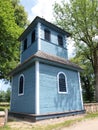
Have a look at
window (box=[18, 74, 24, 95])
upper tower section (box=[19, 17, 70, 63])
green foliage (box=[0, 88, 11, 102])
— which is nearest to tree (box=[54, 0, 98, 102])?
upper tower section (box=[19, 17, 70, 63])

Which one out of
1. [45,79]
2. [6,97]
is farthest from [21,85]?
[6,97]

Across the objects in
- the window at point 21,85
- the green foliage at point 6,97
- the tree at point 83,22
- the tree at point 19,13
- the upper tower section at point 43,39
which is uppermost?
the tree at point 19,13

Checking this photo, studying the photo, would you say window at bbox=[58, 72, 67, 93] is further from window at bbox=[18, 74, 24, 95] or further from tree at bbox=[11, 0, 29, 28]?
tree at bbox=[11, 0, 29, 28]

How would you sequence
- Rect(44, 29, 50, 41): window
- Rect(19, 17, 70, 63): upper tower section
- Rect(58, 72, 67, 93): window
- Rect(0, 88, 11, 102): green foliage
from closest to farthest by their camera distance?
Rect(58, 72, 67, 93): window < Rect(19, 17, 70, 63): upper tower section < Rect(44, 29, 50, 41): window < Rect(0, 88, 11, 102): green foliage

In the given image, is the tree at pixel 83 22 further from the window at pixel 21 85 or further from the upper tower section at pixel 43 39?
the window at pixel 21 85

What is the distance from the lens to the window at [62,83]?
1151 cm

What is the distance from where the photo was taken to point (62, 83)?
38.5 ft

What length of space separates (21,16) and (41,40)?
49.5ft

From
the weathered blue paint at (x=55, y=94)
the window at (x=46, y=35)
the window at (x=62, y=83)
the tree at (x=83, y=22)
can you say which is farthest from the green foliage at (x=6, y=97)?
the window at (x=62, y=83)

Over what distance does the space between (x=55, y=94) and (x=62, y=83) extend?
1.21m

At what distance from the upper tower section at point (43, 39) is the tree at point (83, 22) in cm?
539

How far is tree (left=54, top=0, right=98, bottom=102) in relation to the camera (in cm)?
1870

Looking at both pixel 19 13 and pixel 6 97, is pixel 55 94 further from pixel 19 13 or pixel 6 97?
pixel 6 97

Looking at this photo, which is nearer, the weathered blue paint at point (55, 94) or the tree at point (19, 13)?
the weathered blue paint at point (55, 94)
